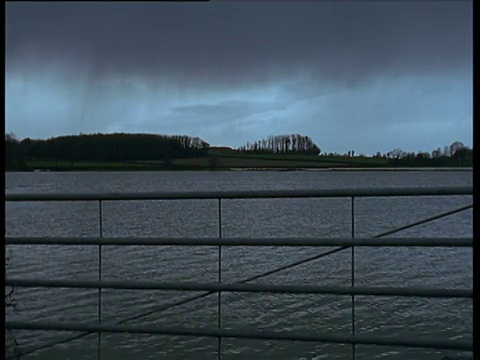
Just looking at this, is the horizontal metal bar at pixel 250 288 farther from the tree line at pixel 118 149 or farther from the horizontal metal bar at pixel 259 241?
the tree line at pixel 118 149

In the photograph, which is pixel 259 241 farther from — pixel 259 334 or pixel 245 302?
pixel 245 302

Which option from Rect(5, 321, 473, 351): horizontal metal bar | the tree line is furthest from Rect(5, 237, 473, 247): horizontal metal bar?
the tree line

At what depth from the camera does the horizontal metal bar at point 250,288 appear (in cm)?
237

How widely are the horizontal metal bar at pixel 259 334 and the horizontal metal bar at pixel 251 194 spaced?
1.89ft

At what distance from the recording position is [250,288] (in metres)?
2.47

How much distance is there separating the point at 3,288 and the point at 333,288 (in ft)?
4.62

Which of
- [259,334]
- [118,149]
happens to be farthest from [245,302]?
[259,334]

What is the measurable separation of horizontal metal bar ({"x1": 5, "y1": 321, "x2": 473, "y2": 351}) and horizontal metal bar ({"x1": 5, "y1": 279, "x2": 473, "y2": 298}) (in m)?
0.19

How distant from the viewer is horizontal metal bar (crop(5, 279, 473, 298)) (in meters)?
2.37

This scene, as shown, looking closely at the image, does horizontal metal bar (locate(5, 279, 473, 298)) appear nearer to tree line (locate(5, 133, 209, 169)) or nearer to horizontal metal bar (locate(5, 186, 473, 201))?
horizontal metal bar (locate(5, 186, 473, 201))

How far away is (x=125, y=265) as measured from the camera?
14.6m

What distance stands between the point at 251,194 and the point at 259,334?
62 cm

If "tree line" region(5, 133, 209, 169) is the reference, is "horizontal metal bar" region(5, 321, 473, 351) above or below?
below
